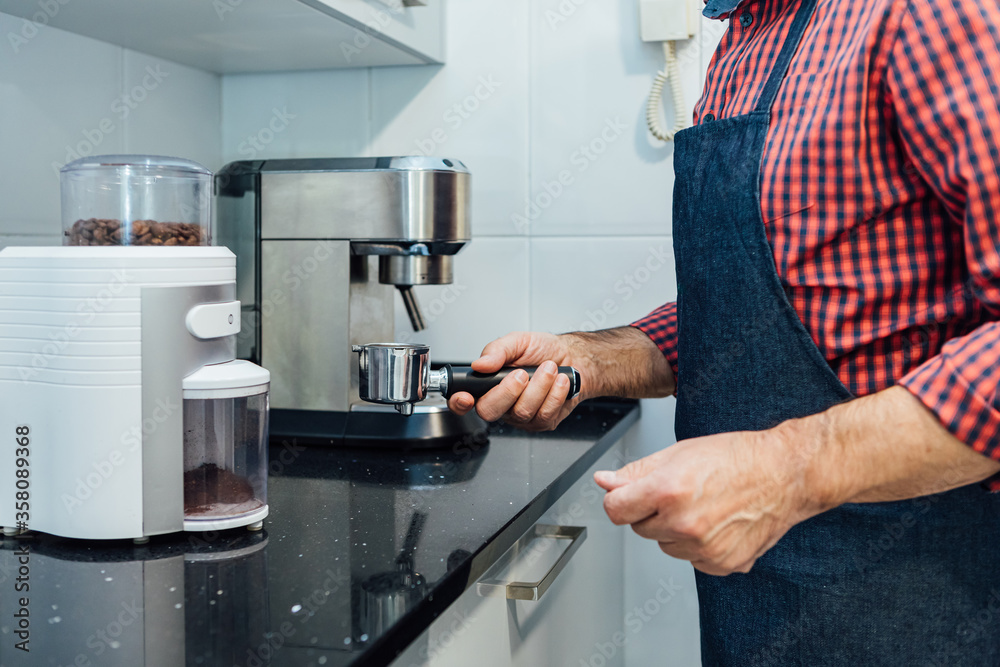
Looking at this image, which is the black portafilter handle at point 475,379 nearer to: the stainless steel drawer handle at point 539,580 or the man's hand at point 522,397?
the man's hand at point 522,397

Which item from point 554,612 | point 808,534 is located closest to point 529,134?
point 554,612

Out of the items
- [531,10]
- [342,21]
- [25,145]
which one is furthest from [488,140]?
[25,145]

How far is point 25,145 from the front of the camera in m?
1.11

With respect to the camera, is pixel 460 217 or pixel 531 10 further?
pixel 531 10

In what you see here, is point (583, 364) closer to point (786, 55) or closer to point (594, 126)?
point (786, 55)

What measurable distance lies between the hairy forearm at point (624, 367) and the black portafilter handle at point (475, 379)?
0.08m

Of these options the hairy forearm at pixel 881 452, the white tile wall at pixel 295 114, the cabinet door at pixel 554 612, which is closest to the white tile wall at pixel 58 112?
the white tile wall at pixel 295 114

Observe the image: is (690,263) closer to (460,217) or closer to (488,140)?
(460,217)

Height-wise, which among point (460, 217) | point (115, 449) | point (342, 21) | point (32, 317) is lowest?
point (115, 449)

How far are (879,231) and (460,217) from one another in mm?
555

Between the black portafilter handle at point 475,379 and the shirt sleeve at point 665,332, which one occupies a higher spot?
the shirt sleeve at point 665,332

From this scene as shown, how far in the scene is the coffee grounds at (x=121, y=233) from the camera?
2.55ft

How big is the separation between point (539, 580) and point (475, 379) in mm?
220

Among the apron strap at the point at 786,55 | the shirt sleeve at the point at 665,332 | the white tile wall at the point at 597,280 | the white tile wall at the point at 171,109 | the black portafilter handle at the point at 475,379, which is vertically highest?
the white tile wall at the point at 171,109
